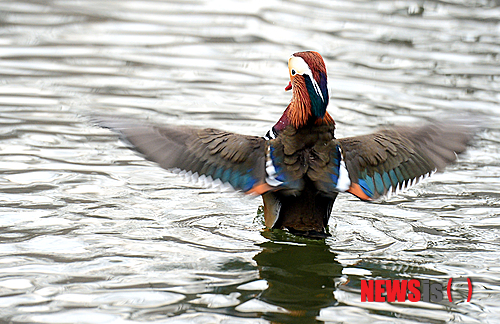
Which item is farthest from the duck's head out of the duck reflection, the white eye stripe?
the duck reflection

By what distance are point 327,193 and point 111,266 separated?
1547 mm

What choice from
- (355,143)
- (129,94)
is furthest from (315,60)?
(129,94)

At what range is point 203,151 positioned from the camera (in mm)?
5234

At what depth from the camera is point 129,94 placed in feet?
28.7

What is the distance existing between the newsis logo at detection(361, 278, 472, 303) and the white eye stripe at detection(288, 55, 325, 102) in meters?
1.35

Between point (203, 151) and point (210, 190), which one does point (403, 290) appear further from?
point (210, 190)

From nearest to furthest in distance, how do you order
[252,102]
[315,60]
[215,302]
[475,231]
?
[215,302] → [315,60] → [475,231] → [252,102]

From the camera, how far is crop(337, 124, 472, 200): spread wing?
5.21 m

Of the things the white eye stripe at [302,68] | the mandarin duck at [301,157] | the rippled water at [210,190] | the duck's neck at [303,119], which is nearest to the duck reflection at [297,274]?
the rippled water at [210,190]

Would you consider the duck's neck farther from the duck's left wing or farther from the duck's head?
the duck's left wing

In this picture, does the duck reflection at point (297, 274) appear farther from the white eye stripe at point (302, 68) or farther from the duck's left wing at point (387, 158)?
the white eye stripe at point (302, 68)

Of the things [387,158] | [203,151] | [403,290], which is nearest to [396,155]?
[387,158]

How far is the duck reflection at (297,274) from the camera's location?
4.45 metres

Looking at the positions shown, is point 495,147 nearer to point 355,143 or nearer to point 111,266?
point 355,143
